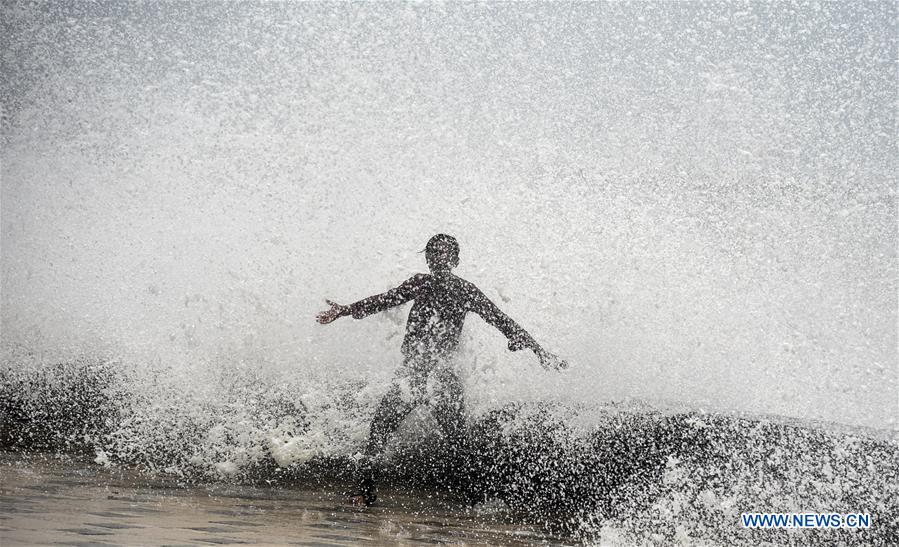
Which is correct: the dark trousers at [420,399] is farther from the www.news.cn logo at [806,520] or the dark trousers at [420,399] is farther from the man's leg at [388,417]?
the www.news.cn logo at [806,520]

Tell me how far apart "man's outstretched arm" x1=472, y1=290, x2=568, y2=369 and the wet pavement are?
3.28 ft

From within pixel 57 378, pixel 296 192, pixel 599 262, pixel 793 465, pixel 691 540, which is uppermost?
pixel 296 192

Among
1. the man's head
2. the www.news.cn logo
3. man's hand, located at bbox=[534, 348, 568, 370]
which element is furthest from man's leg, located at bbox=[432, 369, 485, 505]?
the www.news.cn logo

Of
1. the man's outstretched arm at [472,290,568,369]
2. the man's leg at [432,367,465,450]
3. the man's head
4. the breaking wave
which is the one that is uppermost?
the man's head

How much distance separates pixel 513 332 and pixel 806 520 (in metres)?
1.92

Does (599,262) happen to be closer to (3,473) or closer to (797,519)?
(797,519)

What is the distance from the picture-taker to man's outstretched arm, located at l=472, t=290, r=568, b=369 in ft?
17.0

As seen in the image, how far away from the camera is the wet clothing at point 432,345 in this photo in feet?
16.4

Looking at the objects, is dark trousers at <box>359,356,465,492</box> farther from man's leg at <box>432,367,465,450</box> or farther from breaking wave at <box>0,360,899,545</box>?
breaking wave at <box>0,360,899,545</box>

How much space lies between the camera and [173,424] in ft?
18.7

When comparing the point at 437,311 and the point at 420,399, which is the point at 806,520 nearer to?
the point at 420,399

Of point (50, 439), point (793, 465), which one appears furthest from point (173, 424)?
point (793, 465)

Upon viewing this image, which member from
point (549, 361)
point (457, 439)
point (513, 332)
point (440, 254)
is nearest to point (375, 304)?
point (440, 254)

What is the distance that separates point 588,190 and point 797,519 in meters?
5.95
